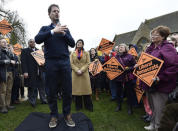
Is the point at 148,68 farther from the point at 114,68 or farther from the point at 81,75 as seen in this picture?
the point at 81,75

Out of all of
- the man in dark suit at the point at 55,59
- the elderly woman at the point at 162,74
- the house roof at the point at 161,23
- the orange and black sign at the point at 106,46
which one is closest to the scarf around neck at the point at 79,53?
the man in dark suit at the point at 55,59

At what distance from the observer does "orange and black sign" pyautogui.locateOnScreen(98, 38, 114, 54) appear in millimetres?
5996

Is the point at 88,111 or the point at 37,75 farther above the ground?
the point at 37,75

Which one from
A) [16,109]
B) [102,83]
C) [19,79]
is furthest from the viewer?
[102,83]

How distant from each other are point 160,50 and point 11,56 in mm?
4245

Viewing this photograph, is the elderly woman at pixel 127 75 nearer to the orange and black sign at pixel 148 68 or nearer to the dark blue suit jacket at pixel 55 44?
the orange and black sign at pixel 148 68

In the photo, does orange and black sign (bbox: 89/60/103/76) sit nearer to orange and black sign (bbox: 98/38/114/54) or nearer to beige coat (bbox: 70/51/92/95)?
orange and black sign (bbox: 98/38/114/54)

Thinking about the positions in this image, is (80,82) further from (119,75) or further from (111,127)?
(111,127)

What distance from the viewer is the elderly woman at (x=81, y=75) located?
4.25m

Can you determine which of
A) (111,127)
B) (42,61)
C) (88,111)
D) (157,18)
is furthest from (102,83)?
(157,18)

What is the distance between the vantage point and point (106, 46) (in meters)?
6.06

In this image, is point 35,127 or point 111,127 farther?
point 111,127

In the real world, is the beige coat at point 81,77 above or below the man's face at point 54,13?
below

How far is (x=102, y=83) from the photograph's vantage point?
23.2ft
